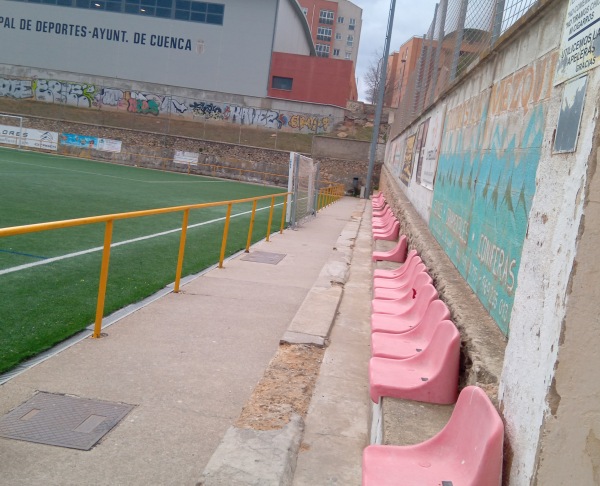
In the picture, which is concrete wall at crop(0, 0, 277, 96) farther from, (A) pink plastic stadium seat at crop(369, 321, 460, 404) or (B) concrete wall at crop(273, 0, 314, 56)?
(A) pink plastic stadium seat at crop(369, 321, 460, 404)

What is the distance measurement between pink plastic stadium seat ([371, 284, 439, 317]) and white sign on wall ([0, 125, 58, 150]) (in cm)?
4339

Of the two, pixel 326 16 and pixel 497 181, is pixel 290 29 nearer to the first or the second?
pixel 326 16

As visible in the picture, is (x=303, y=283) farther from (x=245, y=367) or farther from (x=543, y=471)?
(x=543, y=471)

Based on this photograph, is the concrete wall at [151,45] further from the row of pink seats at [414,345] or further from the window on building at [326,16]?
the window on building at [326,16]

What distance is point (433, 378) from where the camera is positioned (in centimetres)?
346

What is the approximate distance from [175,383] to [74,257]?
5330mm

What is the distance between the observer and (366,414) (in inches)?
170

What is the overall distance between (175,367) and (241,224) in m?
12.8

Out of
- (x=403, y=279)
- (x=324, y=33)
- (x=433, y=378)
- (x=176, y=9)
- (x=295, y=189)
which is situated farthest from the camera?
(x=324, y=33)

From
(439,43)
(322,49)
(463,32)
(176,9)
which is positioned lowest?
(463,32)

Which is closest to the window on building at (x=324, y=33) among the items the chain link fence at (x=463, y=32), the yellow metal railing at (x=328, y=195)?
the yellow metal railing at (x=328, y=195)

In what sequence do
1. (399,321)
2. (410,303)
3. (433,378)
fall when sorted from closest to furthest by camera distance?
(433,378)
(399,321)
(410,303)

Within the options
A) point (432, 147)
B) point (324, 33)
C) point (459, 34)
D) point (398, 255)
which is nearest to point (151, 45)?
point (432, 147)

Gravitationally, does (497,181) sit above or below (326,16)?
below
